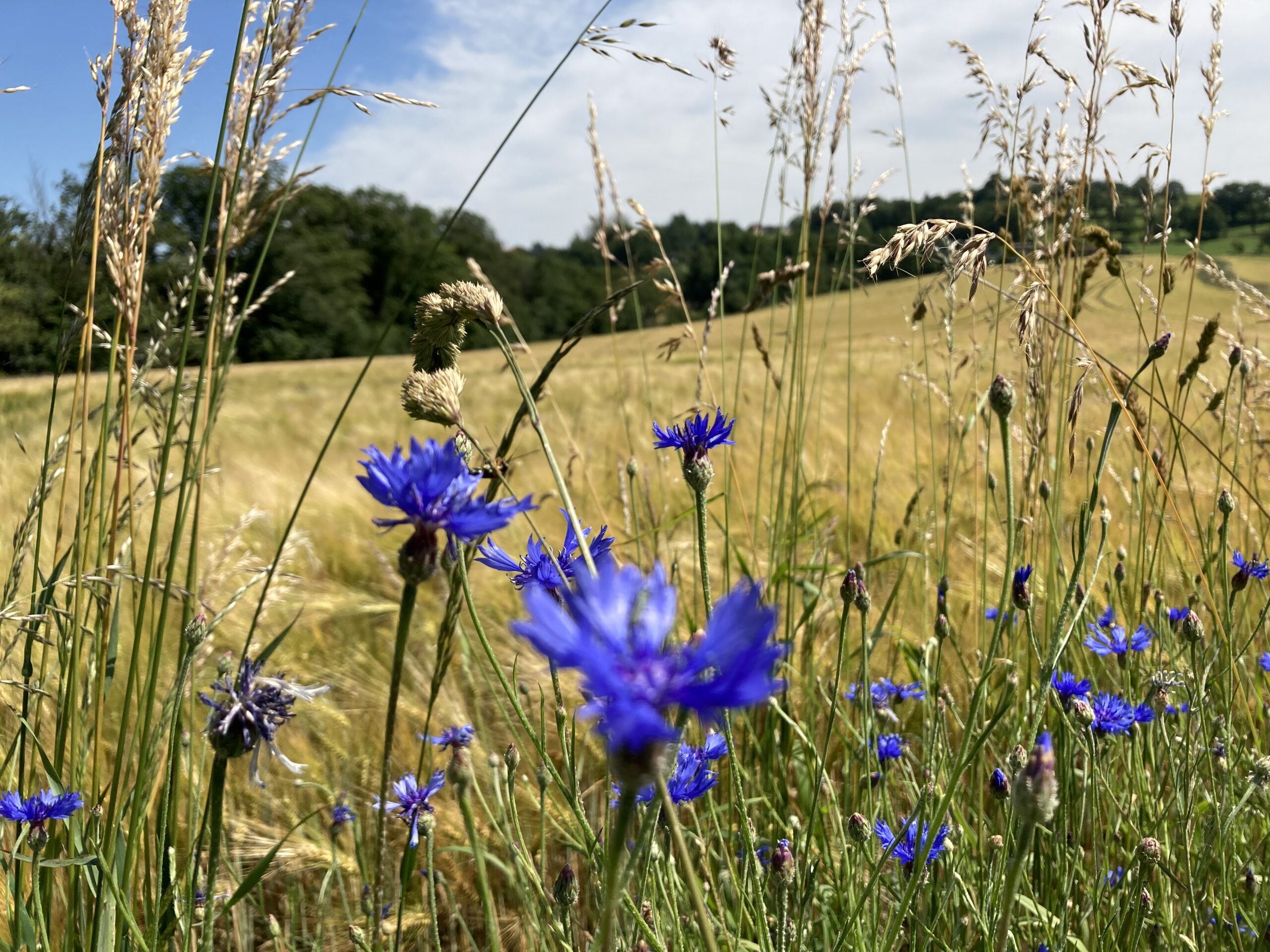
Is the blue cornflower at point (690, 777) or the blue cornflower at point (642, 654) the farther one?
the blue cornflower at point (690, 777)

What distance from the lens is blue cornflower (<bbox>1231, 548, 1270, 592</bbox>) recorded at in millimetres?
1463

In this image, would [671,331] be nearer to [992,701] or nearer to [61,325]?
[992,701]

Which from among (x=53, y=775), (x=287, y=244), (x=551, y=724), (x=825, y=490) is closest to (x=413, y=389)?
(x=53, y=775)

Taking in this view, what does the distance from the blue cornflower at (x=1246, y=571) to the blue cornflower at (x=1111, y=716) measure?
271mm

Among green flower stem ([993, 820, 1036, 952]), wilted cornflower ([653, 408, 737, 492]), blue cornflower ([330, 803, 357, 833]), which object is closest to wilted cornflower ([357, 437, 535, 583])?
wilted cornflower ([653, 408, 737, 492])

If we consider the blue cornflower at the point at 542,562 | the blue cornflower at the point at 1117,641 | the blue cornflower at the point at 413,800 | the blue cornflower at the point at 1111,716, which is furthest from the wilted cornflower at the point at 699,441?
the blue cornflower at the point at 1117,641

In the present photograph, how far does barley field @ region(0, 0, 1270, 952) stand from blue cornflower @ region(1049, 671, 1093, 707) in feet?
0.07

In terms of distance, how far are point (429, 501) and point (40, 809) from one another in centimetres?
87

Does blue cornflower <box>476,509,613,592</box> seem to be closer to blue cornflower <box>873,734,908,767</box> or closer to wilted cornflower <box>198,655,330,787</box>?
wilted cornflower <box>198,655,330,787</box>

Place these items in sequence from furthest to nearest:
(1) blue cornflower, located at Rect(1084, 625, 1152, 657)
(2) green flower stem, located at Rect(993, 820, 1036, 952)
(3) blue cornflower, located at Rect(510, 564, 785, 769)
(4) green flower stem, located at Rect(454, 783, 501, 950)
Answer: (1) blue cornflower, located at Rect(1084, 625, 1152, 657), (4) green flower stem, located at Rect(454, 783, 501, 950), (2) green flower stem, located at Rect(993, 820, 1036, 952), (3) blue cornflower, located at Rect(510, 564, 785, 769)

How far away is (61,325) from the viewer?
1307mm

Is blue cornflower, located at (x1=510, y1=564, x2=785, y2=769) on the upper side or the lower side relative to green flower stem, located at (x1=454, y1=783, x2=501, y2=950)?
upper

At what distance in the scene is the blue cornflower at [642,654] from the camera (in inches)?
15.6

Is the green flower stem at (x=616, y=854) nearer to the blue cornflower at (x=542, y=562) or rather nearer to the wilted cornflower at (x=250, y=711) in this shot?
the blue cornflower at (x=542, y=562)
